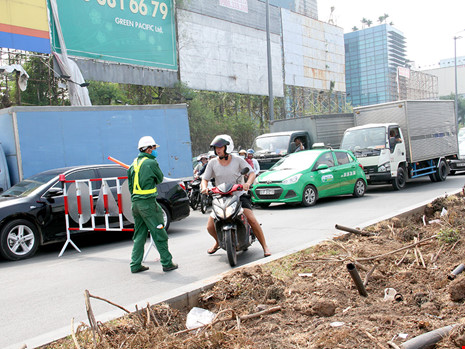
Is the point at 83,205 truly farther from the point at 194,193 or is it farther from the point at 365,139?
the point at 365,139

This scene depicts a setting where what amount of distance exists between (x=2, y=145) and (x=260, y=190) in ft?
21.0

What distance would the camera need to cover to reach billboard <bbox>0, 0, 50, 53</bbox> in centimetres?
1764

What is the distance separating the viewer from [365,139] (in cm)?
1627

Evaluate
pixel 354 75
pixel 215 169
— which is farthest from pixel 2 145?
pixel 354 75

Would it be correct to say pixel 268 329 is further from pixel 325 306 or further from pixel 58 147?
pixel 58 147

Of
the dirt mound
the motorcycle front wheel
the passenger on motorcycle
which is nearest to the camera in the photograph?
the dirt mound

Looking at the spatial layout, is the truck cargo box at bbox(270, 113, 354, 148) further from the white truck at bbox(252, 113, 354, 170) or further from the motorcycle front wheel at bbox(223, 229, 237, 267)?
the motorcycle front wheel at bbox(223, 229, 237, 267)

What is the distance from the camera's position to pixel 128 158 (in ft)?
40.5

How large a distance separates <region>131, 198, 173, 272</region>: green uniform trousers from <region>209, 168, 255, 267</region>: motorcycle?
0.73 metres

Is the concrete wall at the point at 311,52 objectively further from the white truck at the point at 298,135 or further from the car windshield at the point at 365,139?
the car windshield at the point at 365,139

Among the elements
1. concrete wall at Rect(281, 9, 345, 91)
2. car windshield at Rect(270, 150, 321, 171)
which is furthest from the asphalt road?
concrete wall at Rect(281, 9, 345, 91)

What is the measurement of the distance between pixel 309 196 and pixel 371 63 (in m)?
130

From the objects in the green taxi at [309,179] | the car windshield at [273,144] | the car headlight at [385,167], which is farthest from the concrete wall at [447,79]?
the green taxi at [309,179]

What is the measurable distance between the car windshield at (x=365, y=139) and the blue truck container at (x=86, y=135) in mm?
6076
